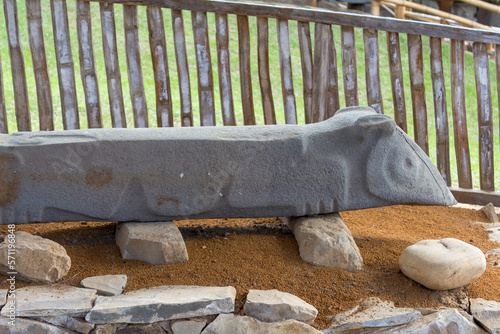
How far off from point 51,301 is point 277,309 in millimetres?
1066

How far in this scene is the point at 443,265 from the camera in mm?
2963

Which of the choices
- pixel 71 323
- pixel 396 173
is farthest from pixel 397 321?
pixel 71 323

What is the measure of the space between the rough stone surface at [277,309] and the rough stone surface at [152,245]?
0.52 metres

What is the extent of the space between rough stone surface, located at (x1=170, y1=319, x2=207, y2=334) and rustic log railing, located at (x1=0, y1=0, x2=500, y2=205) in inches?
93.4

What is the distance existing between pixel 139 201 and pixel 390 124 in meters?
1.44

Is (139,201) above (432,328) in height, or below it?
above

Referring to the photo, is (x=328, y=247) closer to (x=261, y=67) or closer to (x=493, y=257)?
(x=493, y=257)

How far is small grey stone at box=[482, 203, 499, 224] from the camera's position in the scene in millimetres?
4402

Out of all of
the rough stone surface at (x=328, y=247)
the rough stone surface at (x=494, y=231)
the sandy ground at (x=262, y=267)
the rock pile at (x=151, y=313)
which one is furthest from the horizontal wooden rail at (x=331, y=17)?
the rock pile at (x=151, y=313)

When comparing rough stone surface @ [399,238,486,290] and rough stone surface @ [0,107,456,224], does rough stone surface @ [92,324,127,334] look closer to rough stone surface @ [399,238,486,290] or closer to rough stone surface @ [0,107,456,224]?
rough stone surface @ [0,107,456,224]

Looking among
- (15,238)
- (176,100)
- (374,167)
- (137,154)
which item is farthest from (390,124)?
(176,100)

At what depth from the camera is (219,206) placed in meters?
3.29

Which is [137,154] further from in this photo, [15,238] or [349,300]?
[349,300]

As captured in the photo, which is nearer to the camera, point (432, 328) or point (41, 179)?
point (432, 328)
